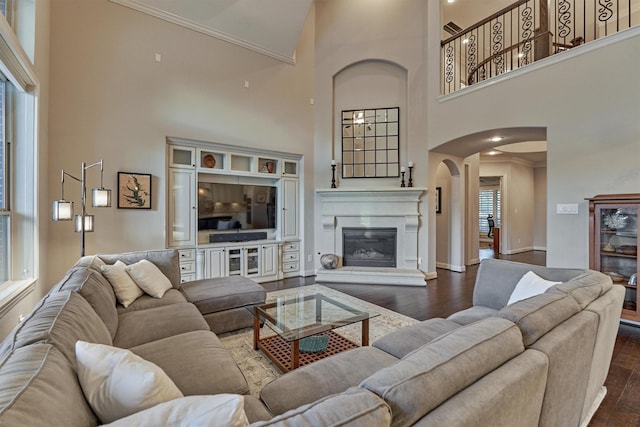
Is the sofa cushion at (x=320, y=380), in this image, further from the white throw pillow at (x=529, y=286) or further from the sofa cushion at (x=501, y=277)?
the sofa cushion at (x=501, y=277)

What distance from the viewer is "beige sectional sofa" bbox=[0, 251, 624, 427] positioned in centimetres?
77

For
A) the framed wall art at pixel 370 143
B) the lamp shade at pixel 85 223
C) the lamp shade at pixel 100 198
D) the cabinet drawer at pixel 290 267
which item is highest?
the framed wall art at pixel 370 143

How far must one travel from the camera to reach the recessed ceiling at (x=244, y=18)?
4.27m

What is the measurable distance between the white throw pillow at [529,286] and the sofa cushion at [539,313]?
610 millimetres

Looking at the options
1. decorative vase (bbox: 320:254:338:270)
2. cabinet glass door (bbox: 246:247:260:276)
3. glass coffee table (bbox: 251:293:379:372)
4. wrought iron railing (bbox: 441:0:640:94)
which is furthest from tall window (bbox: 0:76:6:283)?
wrought iron railing (bbox: 441:0:640:94)

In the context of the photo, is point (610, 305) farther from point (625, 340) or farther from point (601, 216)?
point (601, 216)

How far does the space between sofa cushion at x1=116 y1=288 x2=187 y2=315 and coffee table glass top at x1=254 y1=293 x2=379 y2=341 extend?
77 cm

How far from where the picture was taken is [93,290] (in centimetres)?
196

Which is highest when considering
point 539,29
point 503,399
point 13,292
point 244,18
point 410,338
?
point 244,18

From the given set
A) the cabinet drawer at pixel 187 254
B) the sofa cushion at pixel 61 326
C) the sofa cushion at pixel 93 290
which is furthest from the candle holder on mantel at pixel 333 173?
the sofa cushion at pixel 61 326

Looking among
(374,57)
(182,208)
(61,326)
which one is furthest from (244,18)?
(61,326)

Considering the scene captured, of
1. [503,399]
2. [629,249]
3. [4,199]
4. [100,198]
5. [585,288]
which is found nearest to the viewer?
[503,399]

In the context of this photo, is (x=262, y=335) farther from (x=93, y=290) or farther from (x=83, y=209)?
(x=83, y=209)

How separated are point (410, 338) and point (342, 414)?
1.32 metres
